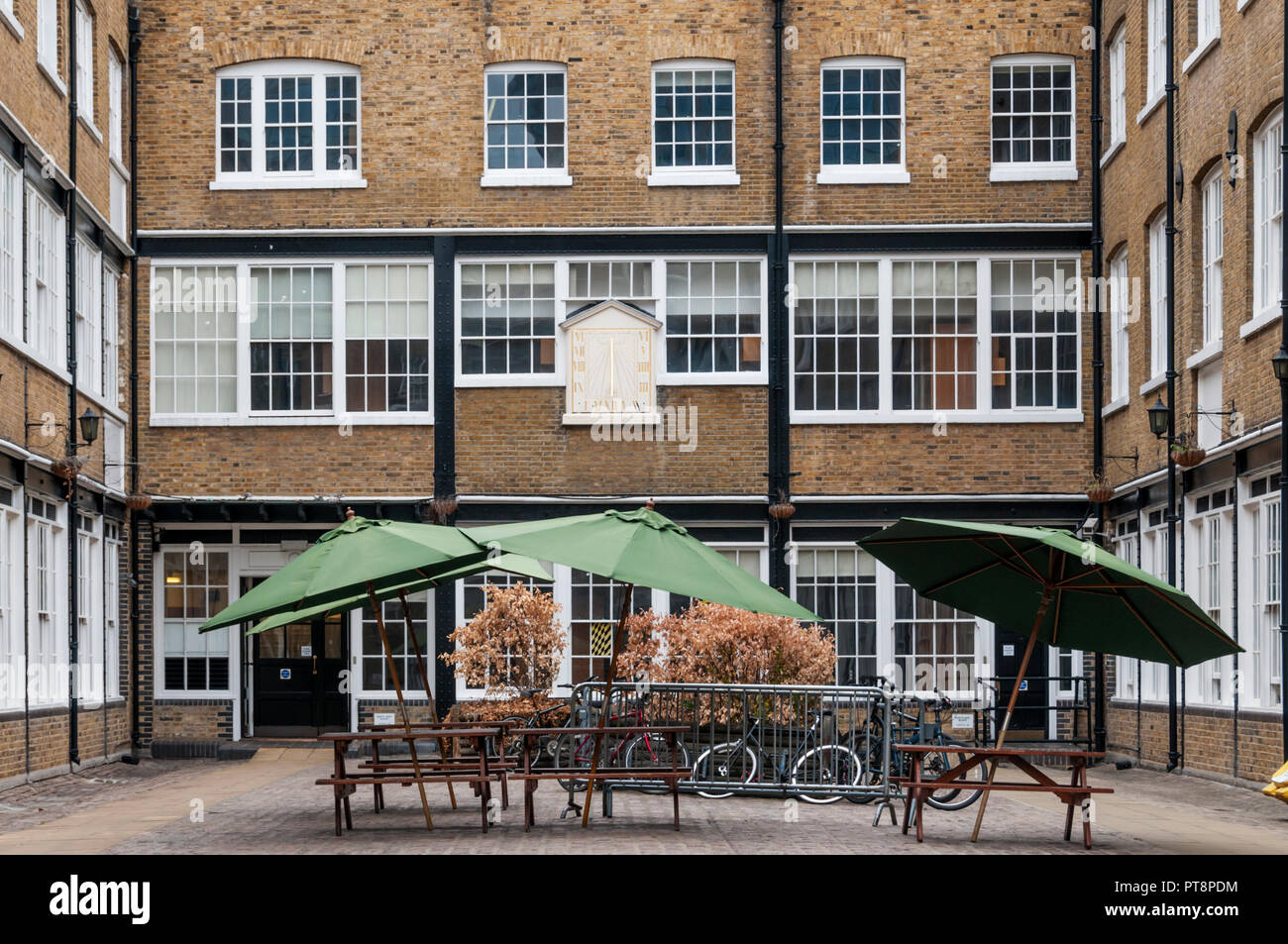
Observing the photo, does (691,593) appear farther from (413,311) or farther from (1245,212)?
(413,311)

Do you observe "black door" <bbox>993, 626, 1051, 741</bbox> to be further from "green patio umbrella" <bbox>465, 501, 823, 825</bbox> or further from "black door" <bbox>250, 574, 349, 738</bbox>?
"green patio umbrella" <bbox>465, 501, 823, 825</bbox>

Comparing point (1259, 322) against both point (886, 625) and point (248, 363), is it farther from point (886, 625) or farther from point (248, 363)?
point (248, 363)

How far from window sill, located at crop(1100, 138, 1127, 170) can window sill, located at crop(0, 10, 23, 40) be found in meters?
13.0

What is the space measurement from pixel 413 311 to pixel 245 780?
7.19m

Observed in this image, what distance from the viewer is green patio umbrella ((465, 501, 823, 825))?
1159cm

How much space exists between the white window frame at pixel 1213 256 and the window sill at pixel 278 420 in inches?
389

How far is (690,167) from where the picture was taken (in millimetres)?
23516

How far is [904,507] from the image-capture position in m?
23.2

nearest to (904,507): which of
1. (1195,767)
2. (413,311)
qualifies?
(1195,767)

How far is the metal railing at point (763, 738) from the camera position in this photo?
14234mm

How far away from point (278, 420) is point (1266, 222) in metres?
12.5

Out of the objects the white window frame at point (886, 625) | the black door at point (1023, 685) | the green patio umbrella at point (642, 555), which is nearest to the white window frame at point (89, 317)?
the white window frame at point (886, 625)

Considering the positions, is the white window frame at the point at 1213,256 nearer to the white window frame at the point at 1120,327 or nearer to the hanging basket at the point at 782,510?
the white window frame at the point at 1120,327

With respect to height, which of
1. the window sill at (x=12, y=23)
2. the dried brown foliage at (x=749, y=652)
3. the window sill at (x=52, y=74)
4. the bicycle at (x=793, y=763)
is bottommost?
the bicycle at (x=793, y=763)
